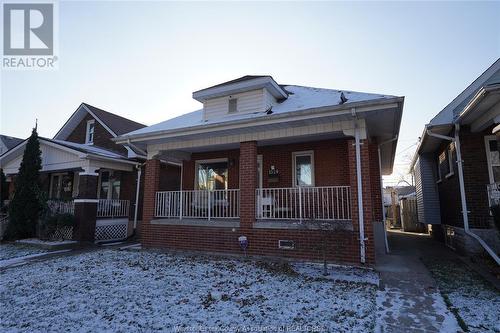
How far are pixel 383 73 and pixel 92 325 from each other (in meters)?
10.8

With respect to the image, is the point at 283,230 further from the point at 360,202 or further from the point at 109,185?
the point at 109,185

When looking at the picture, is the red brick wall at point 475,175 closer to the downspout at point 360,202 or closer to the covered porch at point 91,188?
the downspout at point 360,202

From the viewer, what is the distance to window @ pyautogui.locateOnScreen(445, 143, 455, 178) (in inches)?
357

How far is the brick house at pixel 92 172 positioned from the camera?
1188 centimetres

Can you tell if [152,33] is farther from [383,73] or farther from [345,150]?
[383,73]

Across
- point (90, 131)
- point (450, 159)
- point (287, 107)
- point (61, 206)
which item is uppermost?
point (90, 131)

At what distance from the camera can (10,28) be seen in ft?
31.1

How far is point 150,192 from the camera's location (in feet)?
32.1

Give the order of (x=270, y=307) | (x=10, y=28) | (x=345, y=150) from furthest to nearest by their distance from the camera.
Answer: (x=10, y=28) → (x=345, y=150) → (x=270, y=307)

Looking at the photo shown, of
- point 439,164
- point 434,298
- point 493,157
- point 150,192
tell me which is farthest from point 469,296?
point 150,192

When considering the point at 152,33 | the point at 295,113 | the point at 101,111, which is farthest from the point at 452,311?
the point at 101,111

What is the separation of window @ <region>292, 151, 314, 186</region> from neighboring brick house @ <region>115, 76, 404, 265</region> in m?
0.03

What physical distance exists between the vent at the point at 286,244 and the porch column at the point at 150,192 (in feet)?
15.1

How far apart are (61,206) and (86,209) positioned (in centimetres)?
211
